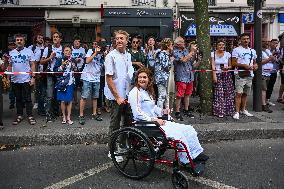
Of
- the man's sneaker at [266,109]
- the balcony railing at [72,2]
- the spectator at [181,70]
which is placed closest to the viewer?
the spectator at [181,70]

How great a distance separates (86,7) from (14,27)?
3.74m

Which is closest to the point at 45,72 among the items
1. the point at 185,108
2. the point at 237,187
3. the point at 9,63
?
the point at 9,63

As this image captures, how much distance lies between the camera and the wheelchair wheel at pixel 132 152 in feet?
15.1

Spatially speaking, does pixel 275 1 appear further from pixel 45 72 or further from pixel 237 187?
pixel 237 187

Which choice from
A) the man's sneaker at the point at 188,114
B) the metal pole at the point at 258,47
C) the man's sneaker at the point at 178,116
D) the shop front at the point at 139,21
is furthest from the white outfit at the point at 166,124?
the shop front at the point at 139,21

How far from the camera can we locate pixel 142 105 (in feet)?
16.6

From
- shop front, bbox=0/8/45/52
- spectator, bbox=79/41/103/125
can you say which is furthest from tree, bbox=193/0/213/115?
shop front, bbox=0/8/45/52

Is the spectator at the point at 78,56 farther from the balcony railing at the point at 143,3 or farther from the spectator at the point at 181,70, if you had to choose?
the balcony railing at the point at 143,3

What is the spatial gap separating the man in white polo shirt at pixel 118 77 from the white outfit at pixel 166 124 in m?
0.32

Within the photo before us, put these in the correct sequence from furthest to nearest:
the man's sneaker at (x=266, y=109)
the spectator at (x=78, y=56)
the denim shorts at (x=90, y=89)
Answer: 1. the man's sneaker at (x=266, y=109)
2. the spectator at (x=78, y=56)
3. the denim shorts at (x=90, y=89)

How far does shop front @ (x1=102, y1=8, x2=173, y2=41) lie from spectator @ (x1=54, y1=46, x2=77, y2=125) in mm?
10828

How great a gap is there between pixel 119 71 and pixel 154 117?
933 millimetres

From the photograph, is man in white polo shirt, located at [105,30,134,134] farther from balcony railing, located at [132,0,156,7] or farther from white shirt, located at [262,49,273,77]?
balcony railing, located at [132,0,156,7]

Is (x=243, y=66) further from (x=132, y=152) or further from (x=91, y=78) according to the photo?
(x=132, y=152)
